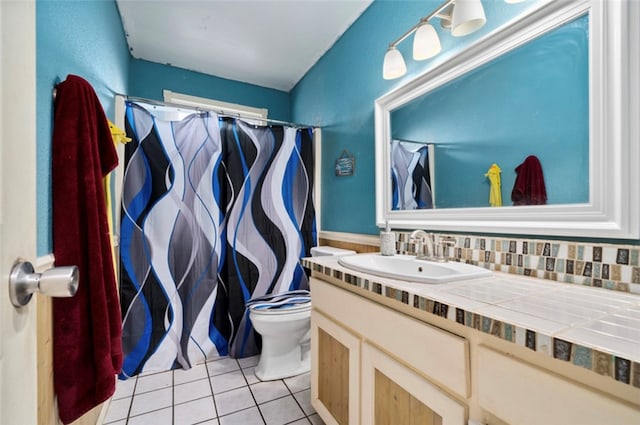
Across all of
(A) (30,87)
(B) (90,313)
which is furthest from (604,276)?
(B) (90,313)

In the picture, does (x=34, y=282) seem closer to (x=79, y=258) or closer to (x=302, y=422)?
(x=79, y=258)

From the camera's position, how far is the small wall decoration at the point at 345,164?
2.08 m

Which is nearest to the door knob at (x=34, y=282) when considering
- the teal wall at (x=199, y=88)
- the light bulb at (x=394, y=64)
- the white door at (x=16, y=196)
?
the white door at (x=16, y=196)

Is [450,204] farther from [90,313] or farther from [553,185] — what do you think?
[90,313]

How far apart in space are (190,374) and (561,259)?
6.77 ft

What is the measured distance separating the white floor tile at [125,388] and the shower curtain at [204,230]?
6 centimetres

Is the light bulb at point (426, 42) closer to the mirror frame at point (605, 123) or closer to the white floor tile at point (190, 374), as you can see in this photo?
the mirror frame at point (605, 123)

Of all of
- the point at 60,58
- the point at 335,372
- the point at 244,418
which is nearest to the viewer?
the point at 60,58

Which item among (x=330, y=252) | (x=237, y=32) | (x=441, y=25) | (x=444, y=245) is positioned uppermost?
(x=237, y=32)

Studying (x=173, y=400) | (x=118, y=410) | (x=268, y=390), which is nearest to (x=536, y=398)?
(x=268, y=390)

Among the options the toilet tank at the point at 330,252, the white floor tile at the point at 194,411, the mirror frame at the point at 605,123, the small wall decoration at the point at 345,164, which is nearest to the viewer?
the mirror frame at the point at 605,123

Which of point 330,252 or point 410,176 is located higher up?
point 410,176

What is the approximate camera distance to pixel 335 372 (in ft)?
4.06

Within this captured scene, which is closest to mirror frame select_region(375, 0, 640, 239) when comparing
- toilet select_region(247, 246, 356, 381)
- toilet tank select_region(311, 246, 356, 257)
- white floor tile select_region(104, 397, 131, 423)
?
toilet tank select_region(311, 246, 356, 257)
